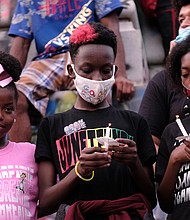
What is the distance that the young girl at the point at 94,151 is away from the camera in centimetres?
319

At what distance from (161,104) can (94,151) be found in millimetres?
987

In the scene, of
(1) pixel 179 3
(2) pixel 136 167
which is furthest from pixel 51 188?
(1) pixel 179 3

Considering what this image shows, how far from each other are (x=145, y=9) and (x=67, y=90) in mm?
1528

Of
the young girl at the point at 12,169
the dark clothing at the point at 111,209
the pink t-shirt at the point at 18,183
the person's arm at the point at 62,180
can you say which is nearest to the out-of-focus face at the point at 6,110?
the young girl at the point at 12,169

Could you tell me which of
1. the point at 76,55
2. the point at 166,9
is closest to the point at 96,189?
the point at 76,55

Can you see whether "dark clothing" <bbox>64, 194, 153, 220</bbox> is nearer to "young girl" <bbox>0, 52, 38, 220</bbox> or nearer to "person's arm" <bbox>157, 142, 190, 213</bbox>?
"person's arm" <bbox>157, 142, 190, 213</bbox>

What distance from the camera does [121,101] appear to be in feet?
16.3

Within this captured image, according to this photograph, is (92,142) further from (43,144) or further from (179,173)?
(179,173)

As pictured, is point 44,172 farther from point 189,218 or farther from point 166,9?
point 166,9

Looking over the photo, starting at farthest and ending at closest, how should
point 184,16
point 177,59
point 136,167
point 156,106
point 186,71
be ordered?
point 184,16, point 156,106, point 177,59, point 186,71, point 136,167

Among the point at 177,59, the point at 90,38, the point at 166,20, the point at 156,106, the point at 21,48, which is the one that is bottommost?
the point at 166,20

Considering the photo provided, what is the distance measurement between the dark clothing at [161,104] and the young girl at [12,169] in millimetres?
754

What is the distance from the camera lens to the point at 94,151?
3.11 m

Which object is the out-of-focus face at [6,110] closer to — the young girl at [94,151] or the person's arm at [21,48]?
the young girl at [94,151]
